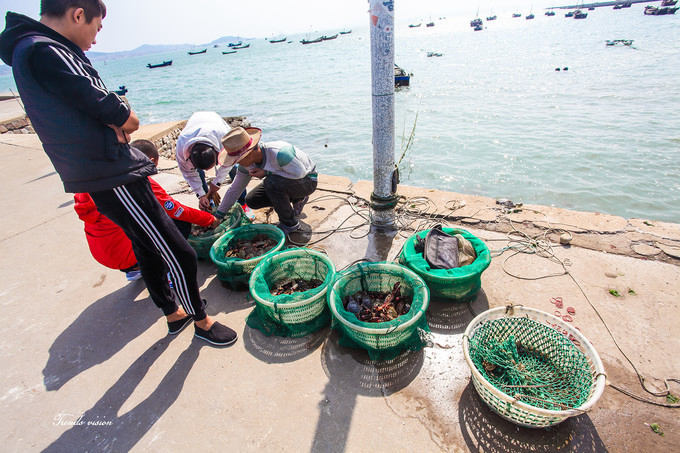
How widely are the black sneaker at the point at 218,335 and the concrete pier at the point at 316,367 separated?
0.06m

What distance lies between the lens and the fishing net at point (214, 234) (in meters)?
3.35

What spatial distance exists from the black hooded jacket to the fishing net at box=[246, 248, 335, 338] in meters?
1.20

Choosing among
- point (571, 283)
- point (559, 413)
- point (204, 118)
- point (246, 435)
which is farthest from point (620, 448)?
point (204, 118)

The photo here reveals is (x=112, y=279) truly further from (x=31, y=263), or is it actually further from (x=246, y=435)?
(x=246, y=435)

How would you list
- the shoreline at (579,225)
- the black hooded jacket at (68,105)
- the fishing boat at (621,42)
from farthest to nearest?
the fishing boat at (621,42)
the shoreline at (579,225)
the black hooded jacket at (68,105)

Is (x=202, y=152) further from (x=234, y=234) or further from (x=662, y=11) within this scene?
(x=662, y=11)

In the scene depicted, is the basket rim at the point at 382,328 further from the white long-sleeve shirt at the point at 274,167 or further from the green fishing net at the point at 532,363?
the white long-sleeve shirt at the point at 274,167

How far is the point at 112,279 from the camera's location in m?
3.34

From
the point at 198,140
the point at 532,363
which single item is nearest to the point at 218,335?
the point at 198,140

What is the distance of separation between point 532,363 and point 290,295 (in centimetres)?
171

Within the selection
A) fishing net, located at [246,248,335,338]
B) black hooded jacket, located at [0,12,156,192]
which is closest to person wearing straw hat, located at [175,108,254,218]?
fishing net, located at [246,248,335,338]

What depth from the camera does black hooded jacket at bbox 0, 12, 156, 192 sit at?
1.56 metres

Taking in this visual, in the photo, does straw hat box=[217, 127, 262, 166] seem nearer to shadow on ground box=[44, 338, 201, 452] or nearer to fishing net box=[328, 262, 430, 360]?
fishing net box=[328, 262, 430, 360]

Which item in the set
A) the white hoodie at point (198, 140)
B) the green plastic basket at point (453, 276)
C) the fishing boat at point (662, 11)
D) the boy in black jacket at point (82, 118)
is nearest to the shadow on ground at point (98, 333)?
the boy in black jacket at point (82, 118)
